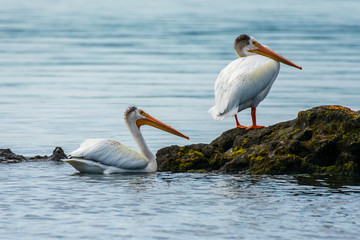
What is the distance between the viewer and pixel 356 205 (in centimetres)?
698

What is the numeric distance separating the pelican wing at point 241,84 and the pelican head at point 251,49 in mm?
465

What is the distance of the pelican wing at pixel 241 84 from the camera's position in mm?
9672

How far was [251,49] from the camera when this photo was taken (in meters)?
10.9

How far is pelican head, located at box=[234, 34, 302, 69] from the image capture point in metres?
10.8

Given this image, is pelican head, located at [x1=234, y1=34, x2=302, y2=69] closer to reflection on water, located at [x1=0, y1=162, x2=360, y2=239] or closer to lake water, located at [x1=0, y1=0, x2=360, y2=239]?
lake water, located at [x1=0, y1=0, x2=360, y2=239]

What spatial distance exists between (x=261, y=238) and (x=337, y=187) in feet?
6.61

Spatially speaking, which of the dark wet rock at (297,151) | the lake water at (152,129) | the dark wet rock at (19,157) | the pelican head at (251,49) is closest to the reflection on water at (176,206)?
the lake water at (152,129)

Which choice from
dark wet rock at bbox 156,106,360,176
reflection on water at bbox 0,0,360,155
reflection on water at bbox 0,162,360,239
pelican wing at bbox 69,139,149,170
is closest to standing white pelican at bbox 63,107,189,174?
pelican wing at bbox 69,139,149,170

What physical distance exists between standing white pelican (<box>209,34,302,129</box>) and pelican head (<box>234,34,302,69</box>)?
258 millimetres

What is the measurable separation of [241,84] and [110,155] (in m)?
1.99

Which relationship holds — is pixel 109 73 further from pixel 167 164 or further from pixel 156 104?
pixel 167 164

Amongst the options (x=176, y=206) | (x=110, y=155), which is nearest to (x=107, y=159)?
(x=110, y=155)

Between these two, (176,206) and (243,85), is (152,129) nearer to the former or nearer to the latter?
(243,85)

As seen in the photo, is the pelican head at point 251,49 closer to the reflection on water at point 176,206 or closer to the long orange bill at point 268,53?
the long orange bill at point 268,53
